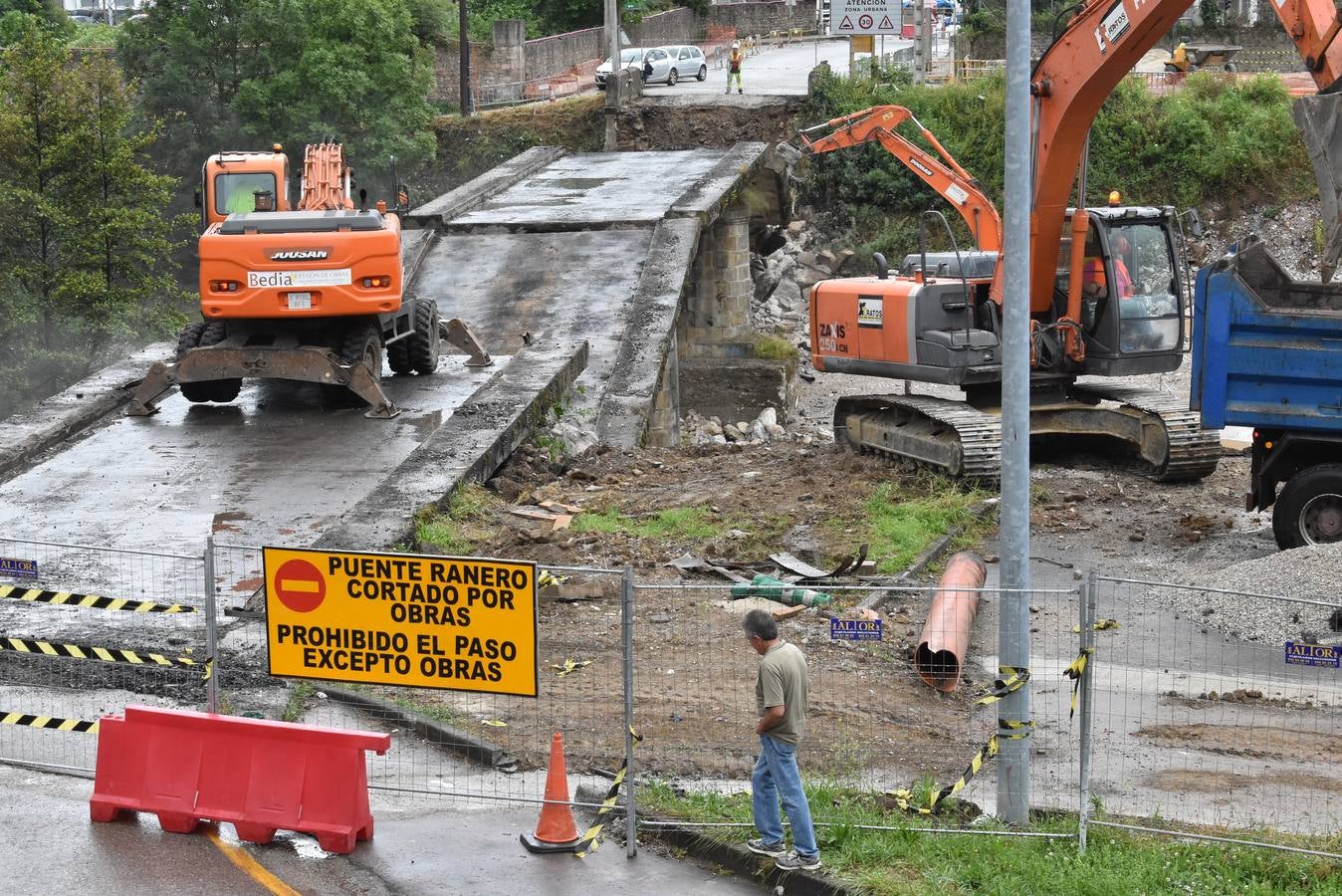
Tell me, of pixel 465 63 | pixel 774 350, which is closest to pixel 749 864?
pixel 774 350

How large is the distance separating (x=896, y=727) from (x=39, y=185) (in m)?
25.9

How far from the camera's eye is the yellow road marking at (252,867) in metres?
8.37

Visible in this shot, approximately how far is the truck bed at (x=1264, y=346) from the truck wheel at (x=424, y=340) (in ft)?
33.2

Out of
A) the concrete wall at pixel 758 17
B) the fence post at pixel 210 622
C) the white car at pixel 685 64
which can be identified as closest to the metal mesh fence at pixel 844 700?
the fence post at pixel 210 622

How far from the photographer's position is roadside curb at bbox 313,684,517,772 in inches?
393

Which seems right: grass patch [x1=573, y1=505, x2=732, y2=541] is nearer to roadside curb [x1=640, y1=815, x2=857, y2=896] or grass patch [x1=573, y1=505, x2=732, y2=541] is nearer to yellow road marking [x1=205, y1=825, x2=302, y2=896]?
roadside curb [x1=640, y1=815, x2=857, y2=896]

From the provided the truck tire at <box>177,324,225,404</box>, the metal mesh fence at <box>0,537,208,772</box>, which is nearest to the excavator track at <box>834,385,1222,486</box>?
the truck tire at <box>177,324,225,404</box>

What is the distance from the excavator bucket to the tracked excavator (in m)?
2.99

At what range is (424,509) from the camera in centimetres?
1454

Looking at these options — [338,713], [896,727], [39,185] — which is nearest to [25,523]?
[338,713]

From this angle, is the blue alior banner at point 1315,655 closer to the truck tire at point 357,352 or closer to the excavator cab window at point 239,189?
the truck tire at point 357,352

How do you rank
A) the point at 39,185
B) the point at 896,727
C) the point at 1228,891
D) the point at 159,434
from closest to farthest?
the point at 1228,891, the point at 896,727, the point at 159,434, the point at 39,185

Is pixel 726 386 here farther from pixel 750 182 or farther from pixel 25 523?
pixel 25 523

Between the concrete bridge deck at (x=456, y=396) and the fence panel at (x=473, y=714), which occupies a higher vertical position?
the concrete bridge deck at (x=456, y=396)
